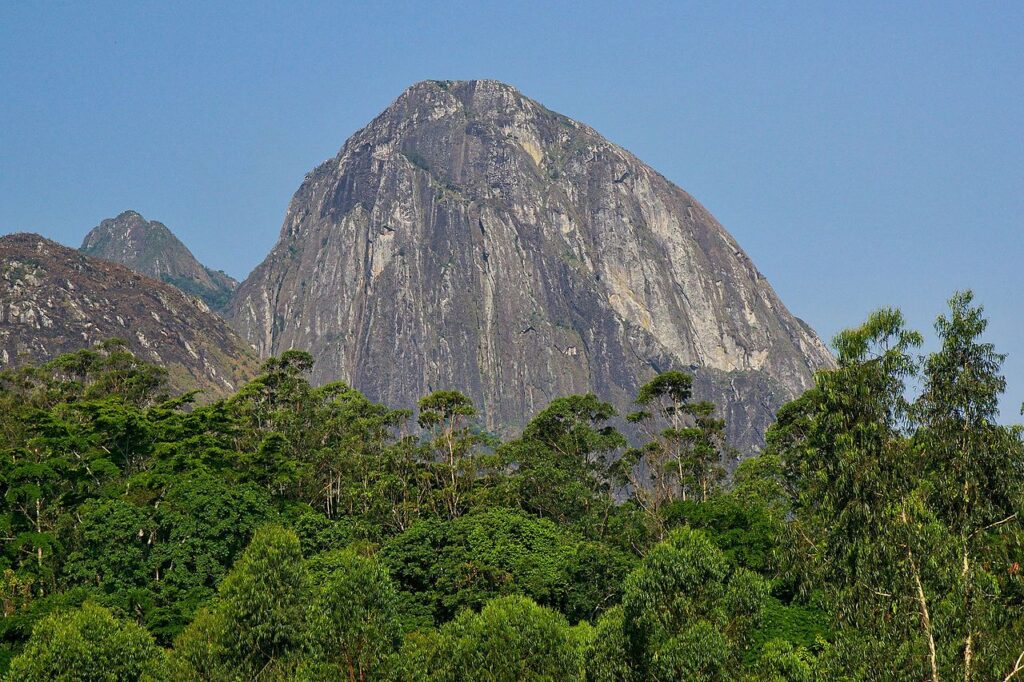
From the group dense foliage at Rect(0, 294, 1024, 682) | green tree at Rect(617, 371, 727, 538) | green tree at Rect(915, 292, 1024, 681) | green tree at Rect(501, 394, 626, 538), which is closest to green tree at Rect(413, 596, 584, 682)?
dense foliage at Rect(0, 294, 1024, 682)

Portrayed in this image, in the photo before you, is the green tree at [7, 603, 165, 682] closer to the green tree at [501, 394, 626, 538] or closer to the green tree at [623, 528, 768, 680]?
the green tree at [623, 528, 768, 680]

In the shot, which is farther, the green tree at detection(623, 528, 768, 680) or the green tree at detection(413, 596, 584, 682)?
the green tree at detection(413, 596, 584, 682)

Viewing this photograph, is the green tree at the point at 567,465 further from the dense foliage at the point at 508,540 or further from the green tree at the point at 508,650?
the green tree at the point at 508,650

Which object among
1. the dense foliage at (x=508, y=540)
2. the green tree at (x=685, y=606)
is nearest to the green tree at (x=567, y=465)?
the dense foliage at (x=508, y=540)

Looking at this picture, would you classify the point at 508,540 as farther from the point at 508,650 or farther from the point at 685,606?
the point at 685,606

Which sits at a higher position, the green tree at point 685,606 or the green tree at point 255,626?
the green tree at point 685,606
